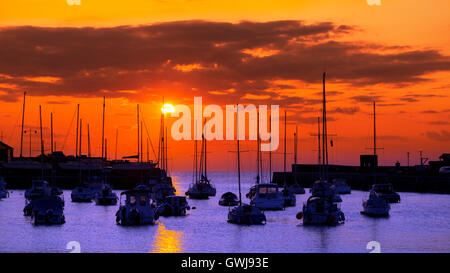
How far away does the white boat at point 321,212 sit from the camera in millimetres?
67562

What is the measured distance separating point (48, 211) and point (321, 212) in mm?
29294

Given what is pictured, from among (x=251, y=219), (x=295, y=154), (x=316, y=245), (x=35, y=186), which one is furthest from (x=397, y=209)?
(x=35, y=186)

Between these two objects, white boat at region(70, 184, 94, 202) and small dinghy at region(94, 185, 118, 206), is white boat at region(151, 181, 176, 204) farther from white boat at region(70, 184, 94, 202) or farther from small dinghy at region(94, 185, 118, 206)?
white boat at region(70, 184, 94, 202)

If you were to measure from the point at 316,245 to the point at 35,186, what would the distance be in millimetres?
70567

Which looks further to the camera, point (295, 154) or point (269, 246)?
point (295, 154)

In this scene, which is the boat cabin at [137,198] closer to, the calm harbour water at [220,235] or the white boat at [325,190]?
the calm harbour water at [220,235]

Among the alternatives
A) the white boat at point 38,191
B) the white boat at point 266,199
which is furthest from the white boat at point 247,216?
the white boat at point 38,191

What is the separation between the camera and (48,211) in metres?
70.2

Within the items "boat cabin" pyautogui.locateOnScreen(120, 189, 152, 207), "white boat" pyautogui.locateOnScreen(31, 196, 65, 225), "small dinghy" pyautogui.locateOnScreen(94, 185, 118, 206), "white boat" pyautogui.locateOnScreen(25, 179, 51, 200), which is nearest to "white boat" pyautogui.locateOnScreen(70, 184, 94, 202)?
"white boat" pyautogui.locateOnScreen(25, 179, 51, 200)

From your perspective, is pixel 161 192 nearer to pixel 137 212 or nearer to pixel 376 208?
pixel 376 208

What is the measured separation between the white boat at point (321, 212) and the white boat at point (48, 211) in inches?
1023

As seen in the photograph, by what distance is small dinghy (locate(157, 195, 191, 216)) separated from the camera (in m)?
81.5
